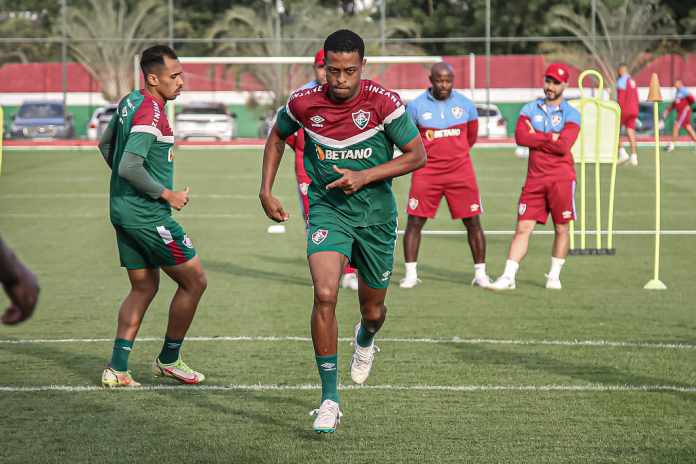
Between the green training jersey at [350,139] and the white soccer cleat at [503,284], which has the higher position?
the green training jersey at [350,139]

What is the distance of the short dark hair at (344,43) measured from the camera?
6.31 m

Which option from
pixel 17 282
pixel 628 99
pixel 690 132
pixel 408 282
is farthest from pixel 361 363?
pixel 690 132

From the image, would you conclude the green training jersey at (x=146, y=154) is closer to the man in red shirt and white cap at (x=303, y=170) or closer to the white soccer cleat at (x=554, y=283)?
the man in red shirt and white cap at (x=303, y=170)

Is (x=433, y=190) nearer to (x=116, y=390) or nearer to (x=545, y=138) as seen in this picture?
(x=545, y=138)

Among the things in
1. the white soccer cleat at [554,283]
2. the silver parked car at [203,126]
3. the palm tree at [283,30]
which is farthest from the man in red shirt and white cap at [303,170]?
the palm tree at [283,30]

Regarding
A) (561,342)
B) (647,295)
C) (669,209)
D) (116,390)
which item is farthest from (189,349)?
(669,209)

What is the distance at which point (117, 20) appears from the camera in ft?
165

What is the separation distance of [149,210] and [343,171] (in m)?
1.50

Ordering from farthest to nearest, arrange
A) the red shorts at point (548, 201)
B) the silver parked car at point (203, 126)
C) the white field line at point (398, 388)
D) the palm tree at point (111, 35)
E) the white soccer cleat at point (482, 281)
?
the palm tree at point (111, 35), the silver parked car at point (203, 126), the white soccer cleat at point (482, 281), the red shorts at point (548, 201), the white field line at point (398, 388)

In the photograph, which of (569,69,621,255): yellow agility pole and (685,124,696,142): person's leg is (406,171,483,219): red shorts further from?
(685,124,696,142): person's leg

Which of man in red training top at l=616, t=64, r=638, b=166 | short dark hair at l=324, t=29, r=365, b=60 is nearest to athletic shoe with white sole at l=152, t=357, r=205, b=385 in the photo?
short dark hair at l=324, t=29, r=365, b=60

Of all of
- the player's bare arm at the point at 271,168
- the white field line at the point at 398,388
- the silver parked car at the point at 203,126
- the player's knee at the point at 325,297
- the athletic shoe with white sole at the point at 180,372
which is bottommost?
the silver parked car at the point at 203,126

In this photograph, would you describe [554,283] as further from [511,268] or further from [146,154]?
[146,154]

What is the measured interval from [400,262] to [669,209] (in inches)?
291
